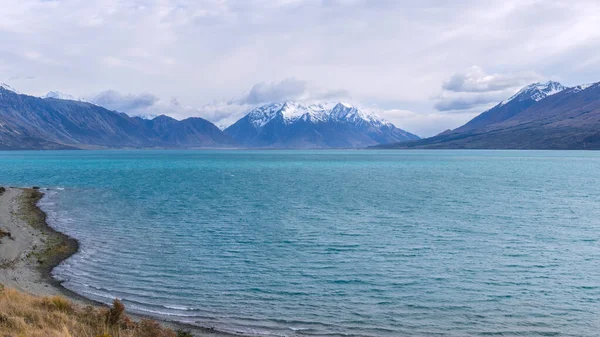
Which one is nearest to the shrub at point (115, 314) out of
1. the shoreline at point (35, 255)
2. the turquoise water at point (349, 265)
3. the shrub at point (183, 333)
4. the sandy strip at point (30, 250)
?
the shrub at point (183, 333)

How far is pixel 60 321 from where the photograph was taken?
16969 mm

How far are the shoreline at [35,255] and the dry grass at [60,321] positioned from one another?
3366 millimetres

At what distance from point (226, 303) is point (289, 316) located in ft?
12.3

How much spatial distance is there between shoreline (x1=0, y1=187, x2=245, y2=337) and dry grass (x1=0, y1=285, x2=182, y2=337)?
133 inches

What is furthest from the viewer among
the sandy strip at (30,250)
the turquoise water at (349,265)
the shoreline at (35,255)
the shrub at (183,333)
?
the sandy strip at (30,250)

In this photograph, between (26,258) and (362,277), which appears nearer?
(362,277)

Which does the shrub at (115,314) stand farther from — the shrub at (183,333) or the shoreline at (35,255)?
the shoreline at (35,255)

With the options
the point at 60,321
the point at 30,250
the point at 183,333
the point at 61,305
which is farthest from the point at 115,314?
the point at 30,250

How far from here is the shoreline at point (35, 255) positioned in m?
24.8

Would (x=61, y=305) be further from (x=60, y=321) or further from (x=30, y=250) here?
(x=30, y=250)

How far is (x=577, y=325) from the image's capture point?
874 inches

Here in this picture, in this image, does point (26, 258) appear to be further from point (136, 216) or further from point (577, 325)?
point (577, 325)

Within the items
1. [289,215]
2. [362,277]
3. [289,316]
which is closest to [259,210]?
[289,215]

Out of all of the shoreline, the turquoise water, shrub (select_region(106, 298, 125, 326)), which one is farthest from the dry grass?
the turquoise water
